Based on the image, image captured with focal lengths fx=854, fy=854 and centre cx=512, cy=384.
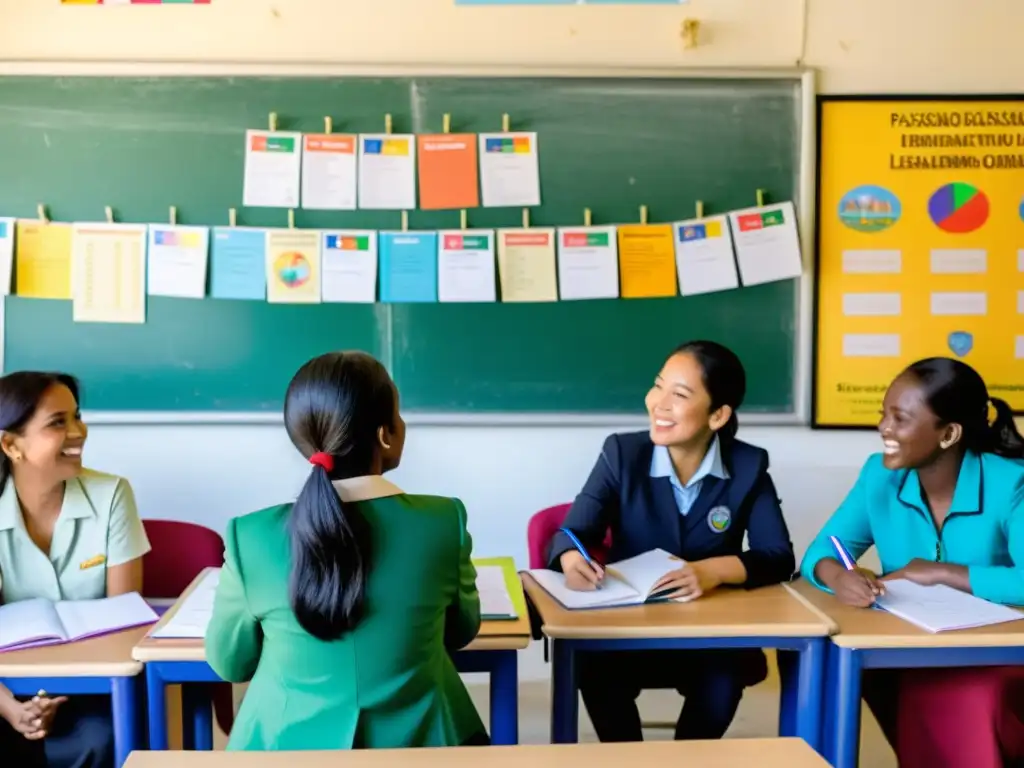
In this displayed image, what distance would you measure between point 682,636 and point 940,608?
0.55 meters

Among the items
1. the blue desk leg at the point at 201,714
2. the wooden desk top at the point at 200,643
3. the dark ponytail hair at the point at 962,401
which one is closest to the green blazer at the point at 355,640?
the wooden desk top at the point at 200,643

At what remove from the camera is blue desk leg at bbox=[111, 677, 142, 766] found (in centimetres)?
153

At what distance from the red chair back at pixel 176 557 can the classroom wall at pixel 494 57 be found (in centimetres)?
70

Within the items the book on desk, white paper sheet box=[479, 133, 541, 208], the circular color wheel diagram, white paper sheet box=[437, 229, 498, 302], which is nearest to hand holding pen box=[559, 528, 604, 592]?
the book on desk

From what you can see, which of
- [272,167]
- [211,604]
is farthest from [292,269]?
[211,604]

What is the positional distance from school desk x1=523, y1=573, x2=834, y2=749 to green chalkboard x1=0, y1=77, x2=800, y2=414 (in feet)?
4.16

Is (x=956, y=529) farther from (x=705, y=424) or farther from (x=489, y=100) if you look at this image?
(x=489, y=100)

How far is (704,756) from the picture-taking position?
3.86 ft

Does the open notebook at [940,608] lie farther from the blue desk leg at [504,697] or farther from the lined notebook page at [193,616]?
the lined notebook page at [193,616]

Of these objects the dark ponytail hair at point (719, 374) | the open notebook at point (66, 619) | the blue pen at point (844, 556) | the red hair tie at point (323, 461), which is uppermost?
the dark ponytail hair at point (719, 374)

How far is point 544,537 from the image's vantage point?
2.26 m

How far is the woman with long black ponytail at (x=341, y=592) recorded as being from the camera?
122cm

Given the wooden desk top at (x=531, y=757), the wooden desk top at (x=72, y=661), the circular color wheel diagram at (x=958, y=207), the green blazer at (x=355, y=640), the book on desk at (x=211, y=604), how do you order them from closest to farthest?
the wooden desk top at (x=531, y=757) < the green blazer at (x=355, y=640) < the wooden desk top at (x=72, y=661) < the book on desk at (x=211, y=604) < the circular color wheel diagram at (x=958, y=207)

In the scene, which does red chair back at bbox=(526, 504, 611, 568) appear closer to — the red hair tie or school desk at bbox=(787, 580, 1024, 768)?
school desk at bbox=(787, 580, 1024, 768)
